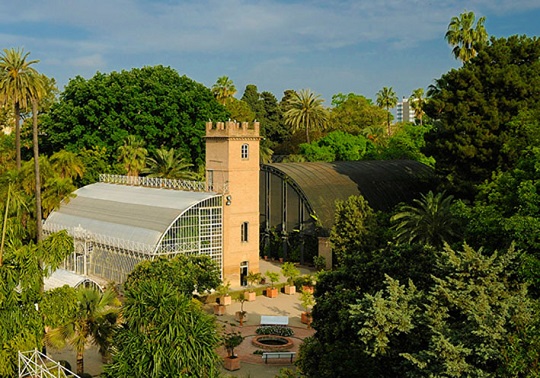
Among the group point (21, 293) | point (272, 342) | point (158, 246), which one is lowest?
point (272, 342)

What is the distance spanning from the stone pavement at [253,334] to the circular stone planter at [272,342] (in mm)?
301

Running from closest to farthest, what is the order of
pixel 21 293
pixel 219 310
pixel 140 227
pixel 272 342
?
pixel 21 293, pixel 272 342, pixel 219 310, pixel 140 227

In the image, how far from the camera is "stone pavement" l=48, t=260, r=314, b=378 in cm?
2656

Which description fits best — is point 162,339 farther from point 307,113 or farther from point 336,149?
point 307,113

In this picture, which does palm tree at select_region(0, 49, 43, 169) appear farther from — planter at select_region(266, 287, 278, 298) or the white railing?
planter at select_region(266, 287, 278, 298)

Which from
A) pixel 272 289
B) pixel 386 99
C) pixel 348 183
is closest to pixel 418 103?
pixel 386 99

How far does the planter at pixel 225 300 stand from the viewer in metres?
36.8

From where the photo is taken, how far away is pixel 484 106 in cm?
3788

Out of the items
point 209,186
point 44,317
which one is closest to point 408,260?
point 44,317

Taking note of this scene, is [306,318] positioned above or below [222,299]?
below

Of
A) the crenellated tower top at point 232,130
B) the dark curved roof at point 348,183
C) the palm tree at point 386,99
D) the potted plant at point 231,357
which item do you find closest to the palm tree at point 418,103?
the palm tree at point 386,99

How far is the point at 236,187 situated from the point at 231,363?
53.4 feet

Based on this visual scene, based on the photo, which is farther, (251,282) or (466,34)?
(466,34)

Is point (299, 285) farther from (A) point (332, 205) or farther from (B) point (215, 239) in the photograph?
(A) point (332, 205)
